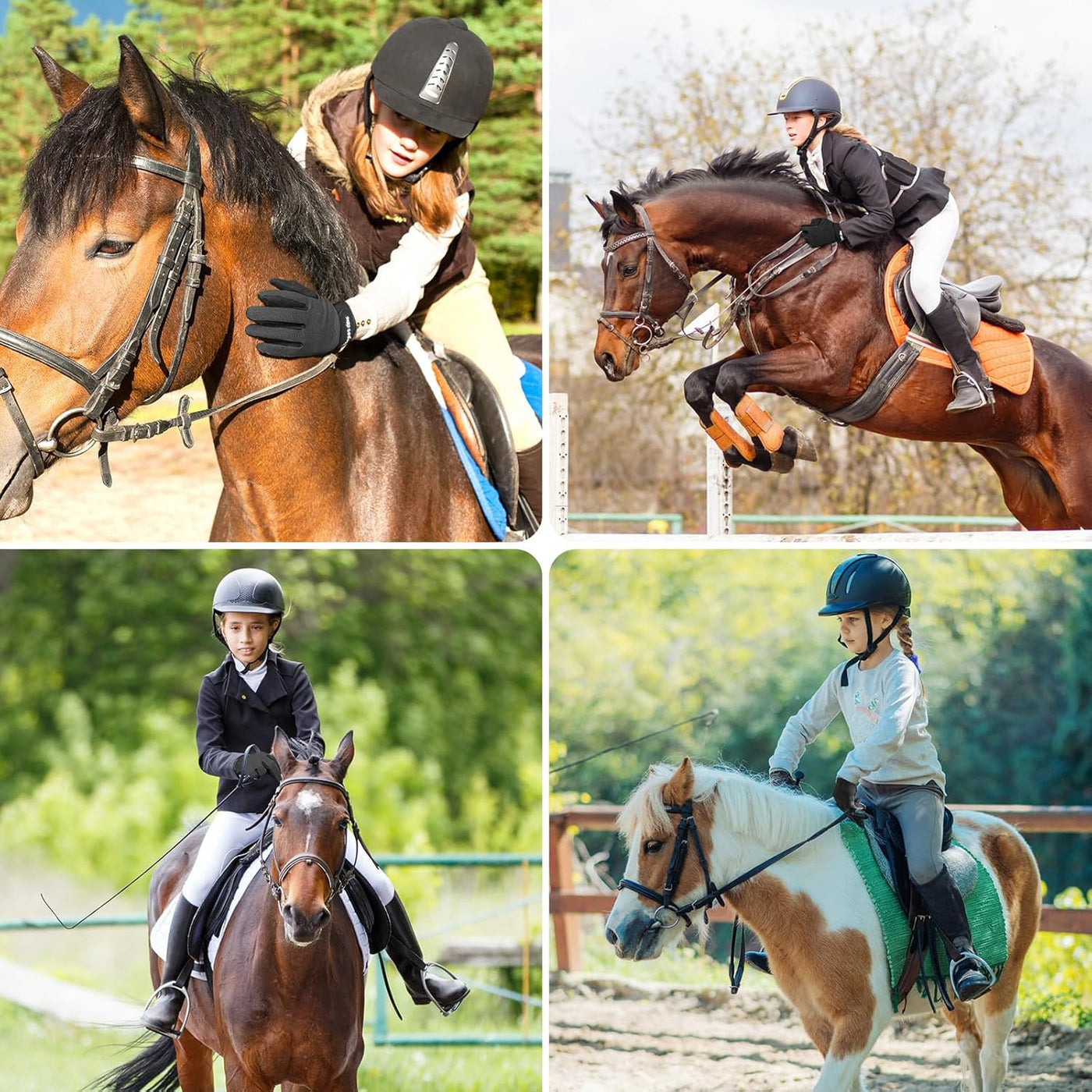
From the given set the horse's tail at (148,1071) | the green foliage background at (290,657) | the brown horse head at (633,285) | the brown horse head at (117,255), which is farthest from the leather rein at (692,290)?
the green foliage background at (290,657)

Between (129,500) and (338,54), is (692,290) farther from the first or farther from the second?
(338,54)

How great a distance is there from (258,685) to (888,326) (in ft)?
6.75

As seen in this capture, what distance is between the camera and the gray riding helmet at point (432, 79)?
249 centimetres

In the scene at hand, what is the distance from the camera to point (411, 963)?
293cm

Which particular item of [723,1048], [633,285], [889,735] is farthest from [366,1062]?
[633,285]

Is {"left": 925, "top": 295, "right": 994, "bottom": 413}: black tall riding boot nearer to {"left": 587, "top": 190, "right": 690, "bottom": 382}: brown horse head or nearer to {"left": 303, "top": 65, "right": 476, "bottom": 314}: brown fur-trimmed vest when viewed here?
{"left": 587, "top": 190, "right": 690, "bottom": 382}: brown horse head

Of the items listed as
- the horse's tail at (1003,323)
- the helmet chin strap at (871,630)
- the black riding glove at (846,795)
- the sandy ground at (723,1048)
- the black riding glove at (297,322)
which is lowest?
the sandy ground at (723,1048)

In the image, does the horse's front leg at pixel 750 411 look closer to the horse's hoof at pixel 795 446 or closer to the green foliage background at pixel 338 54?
the horse's hoof at pixel 795 446

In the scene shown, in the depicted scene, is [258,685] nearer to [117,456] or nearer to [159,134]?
[159,134]

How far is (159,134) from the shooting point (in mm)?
2334

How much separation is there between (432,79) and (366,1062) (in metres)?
3.61

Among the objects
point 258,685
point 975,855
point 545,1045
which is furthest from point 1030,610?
point 258,685

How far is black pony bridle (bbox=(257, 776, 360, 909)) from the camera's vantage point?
8.07ft

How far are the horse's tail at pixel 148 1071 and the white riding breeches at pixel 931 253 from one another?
2.99 m
